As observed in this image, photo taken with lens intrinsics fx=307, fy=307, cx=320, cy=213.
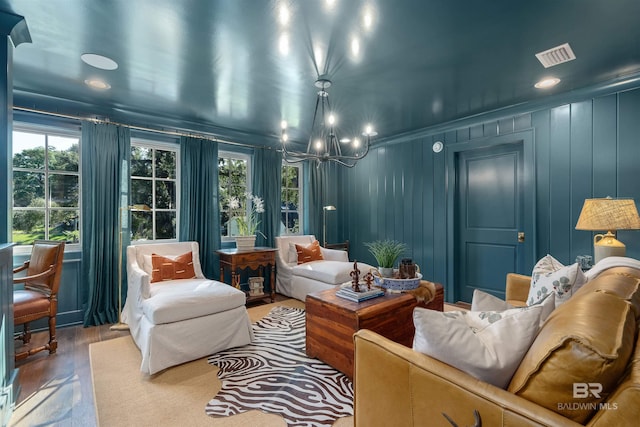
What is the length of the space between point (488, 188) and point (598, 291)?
120 inches

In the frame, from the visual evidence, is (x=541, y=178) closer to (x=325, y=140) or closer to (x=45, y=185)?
(x=325, y=140)

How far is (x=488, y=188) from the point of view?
13.0ft

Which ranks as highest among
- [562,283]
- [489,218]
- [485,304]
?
[489,218]

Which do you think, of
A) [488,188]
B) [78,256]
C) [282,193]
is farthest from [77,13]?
[488,188]

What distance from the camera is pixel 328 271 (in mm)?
3863

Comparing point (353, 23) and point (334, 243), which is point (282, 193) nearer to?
point (334, 243)

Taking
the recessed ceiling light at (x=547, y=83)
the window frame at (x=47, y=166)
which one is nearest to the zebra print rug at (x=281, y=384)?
the window frame at (x=47, y=166)

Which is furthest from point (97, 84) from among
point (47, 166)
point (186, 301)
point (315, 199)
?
point (315, 199)

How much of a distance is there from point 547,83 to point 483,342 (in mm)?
3014

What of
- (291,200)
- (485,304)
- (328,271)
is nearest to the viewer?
(485,304)

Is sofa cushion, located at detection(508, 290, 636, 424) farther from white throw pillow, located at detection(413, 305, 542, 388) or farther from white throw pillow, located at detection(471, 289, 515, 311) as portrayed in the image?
white throw pillow, located at detection(471, 289, 515, 311)

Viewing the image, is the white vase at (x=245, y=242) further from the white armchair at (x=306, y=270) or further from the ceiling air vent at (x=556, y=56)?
the ceiling air vent at (x=556, y=56)

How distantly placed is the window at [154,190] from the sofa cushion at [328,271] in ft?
5.71

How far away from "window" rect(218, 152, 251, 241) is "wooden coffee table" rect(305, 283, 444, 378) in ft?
7.83
